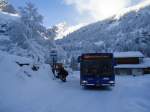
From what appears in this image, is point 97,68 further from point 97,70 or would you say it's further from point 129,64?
point 129,64

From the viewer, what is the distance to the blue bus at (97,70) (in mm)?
27016

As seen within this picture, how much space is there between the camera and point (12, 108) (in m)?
13.7

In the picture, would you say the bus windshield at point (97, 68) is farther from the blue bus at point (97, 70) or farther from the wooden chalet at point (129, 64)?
the wooden chalet at point (129, 64)

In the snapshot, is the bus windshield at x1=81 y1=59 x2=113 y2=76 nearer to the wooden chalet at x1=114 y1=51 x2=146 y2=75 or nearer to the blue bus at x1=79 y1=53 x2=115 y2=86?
the blue bus at x1=79 y1=53 x2=115 y2=86

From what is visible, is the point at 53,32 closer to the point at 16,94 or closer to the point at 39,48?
the point at 39,48

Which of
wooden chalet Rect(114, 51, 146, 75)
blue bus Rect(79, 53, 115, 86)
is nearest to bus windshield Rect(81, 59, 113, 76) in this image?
blue bus Rect(79, 53, 115, 86)

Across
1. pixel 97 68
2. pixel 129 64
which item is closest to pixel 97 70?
pixel 97 68

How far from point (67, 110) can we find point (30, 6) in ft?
104

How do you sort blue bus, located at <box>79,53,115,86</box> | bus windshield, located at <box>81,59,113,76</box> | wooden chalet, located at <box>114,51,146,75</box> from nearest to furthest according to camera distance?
1. blue bus, located at <box>79,53,115,86</box>
2. bus windshield, located at <box>81,59,113,76</box>
3. wooden chalet, located at <box>114,51,146,75</box>

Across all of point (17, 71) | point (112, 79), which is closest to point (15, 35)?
point (112, 79)

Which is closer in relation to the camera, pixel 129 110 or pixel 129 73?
pixel 129 110

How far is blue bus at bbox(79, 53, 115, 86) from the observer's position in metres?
27.0

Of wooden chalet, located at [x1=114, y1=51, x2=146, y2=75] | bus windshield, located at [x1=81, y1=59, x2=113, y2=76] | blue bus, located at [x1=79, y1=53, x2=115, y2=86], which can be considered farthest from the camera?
wooden chalet, located at [x1=114, y1=51, x2=146, y2=75]

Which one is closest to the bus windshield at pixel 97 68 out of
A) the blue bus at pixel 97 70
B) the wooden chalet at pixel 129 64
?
the blue bus at pixel 97 70
